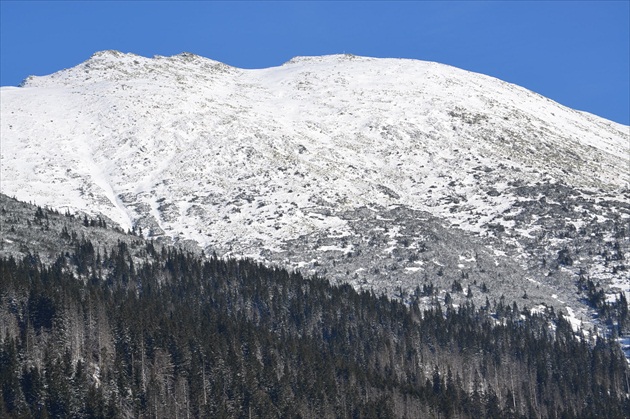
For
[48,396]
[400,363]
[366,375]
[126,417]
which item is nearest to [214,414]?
[126,417]

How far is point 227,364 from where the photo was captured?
523ft

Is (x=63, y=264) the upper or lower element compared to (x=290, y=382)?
upper

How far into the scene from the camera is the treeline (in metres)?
145

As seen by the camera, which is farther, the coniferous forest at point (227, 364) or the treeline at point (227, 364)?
the treeline at point (227, 364)

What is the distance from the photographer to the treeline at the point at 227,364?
475 ft

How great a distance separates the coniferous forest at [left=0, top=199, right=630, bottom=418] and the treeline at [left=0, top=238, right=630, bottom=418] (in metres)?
0.25

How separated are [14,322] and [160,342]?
59.9 feet

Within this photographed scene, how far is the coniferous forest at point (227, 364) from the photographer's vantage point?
475 feet

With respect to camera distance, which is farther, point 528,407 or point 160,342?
point 528,407

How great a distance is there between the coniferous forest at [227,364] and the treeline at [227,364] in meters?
0.25

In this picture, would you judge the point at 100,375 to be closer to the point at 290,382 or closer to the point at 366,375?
the point at 290,382

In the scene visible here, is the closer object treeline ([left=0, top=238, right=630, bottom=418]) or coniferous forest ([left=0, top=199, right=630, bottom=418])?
coniferous forest ([left=0, top=199, right=630, bottom=418])

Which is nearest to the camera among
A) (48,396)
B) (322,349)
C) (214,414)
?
(48,396)

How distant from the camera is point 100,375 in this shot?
148 m
